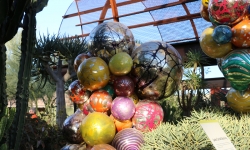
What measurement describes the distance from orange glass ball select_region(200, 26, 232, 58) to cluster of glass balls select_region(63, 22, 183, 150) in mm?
390

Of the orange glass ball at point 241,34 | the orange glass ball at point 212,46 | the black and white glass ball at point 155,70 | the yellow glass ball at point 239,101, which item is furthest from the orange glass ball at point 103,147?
the orange glass ball at point 241,34

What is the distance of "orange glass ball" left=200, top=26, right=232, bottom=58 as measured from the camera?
307 centimetres

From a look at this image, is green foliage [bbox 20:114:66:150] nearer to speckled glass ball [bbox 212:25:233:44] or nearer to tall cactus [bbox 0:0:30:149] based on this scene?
tall cactus [bbox 0:0:30:149]

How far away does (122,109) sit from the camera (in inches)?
125

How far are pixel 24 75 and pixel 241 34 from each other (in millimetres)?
2184

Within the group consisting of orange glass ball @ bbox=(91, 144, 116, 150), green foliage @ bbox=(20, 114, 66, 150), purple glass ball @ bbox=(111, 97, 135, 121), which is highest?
purple glass ball @ bbox=(111, 97, 135, 121)

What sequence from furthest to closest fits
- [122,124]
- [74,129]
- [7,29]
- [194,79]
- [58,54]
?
[58,54] → [194,79] → [74,129] → [122,124] → [7,29]

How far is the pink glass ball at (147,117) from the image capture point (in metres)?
3.17

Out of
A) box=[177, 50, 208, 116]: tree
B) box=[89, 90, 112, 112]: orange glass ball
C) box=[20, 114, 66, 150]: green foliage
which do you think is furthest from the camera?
box=[177, 50, 208, 116]: tree

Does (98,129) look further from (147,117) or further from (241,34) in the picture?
(241,34)

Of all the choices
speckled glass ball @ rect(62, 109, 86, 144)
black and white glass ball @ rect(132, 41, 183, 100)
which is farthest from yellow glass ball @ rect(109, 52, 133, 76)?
speckled glass ball @ rect(62, 109, 86, 144)

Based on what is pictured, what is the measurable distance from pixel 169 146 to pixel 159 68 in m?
1.13

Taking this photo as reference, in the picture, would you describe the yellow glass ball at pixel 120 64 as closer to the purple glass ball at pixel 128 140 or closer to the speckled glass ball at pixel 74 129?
the purple glass ball at pixel 128 140

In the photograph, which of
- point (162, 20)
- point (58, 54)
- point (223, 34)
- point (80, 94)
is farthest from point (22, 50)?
point (162, 20)
